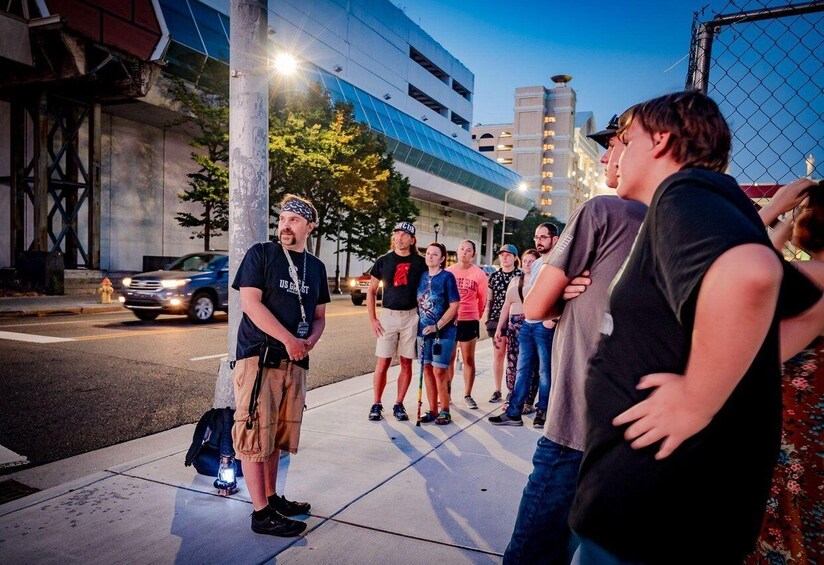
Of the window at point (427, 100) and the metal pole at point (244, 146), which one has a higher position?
the window at point (427, 100)

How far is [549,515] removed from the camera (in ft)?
6.29

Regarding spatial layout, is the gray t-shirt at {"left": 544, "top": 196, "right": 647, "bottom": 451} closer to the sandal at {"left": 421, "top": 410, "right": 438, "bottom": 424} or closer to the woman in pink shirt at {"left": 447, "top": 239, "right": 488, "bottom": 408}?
the sandal at {"left": 421, "top": 410, "right": 438, "bottom": 424}

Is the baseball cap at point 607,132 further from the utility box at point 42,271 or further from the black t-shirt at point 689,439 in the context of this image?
the utility box at point 42,271

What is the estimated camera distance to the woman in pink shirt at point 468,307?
6559 mm

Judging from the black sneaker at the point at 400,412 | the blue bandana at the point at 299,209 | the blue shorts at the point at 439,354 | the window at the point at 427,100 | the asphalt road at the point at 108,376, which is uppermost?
the window at the point at 427,100

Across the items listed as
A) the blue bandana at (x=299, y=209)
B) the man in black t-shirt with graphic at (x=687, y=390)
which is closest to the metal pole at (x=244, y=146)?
the blue bandana at (x=299, y=209)

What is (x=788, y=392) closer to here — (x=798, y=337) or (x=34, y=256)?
(x=798, y=337)

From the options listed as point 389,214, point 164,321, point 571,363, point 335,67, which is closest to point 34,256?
point 164,321

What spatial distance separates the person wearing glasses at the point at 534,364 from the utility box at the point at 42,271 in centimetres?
1863

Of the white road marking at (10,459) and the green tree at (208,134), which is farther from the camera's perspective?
the green tree at (208,134)

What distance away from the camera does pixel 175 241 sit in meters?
27.5

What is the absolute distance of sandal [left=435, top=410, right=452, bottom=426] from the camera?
536 centimetres

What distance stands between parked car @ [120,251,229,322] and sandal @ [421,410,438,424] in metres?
8.34

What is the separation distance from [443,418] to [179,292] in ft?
32.2
